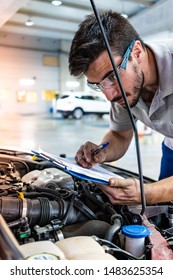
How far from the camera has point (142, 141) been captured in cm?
605

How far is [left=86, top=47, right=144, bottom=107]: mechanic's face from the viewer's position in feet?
3.08

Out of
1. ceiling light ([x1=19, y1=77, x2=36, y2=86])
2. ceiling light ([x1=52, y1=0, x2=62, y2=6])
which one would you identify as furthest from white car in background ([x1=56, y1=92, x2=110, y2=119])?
ceiling light ([x1=52, y1=0, x2=62, y2=6])

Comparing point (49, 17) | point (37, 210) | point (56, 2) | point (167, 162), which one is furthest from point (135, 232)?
point (49, 17)

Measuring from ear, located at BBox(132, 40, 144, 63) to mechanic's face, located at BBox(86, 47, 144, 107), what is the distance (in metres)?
0.02

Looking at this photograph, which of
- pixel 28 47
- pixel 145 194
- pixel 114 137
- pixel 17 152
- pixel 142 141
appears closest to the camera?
pixel 145 194

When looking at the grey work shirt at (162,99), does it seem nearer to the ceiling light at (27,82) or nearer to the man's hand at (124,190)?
the man's hand at (124,190)

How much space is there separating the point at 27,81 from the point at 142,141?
8.81 meters

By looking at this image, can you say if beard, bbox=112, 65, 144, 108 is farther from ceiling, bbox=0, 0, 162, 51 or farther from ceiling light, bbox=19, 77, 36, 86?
ceiling light, bbox=19, 77, 36, 86

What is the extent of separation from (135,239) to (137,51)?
0.64m

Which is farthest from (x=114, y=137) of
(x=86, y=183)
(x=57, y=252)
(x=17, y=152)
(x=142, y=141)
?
(x=142, y=141)

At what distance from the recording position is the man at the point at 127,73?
36.0 inches

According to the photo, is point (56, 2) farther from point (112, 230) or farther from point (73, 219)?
point (112, 230)

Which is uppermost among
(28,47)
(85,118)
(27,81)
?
(28,47)
